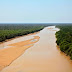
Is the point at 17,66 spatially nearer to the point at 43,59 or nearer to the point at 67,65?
the point at 43,59

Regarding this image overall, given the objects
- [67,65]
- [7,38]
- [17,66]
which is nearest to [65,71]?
[67,65]

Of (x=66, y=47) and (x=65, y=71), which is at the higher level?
(x=66, y=47)

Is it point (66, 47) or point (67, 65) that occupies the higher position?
point (66, 47)

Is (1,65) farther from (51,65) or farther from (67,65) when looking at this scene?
(67,65)

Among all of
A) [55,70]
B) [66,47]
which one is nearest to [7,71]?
[55,70]

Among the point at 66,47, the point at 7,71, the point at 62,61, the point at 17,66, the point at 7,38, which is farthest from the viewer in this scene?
the point at 7,38

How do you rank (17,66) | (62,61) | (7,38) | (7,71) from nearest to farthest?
1. (7,71)
2. (17,66)
3. (62,61)
4. (7,38)

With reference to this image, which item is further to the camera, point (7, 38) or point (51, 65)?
point (7, 38)

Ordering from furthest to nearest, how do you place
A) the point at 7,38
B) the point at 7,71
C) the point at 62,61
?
1. the point at 7,38
2. the point at 62,61
3. the point at 7,71

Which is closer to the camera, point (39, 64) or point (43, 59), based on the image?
point (39, 64)
